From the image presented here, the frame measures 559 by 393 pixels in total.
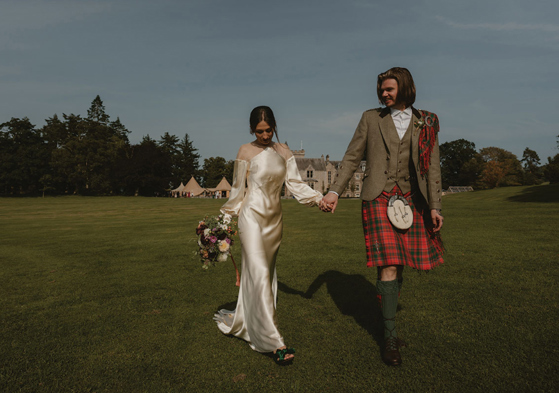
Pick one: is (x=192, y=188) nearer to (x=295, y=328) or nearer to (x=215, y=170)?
(x=215, y=170)

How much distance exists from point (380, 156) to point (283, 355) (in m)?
2.44

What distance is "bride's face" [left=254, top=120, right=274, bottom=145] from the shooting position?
14.5 ft

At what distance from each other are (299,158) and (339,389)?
97.9 metres

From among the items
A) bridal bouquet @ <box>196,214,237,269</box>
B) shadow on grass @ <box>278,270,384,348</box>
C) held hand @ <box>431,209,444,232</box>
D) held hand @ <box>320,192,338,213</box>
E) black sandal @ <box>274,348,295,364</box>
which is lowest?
shadow on grass @ <box>278,270,384,348</box>

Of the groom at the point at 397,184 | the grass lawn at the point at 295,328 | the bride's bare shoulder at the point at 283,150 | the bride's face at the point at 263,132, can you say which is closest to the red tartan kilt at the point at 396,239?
the groom at the point at 397,184

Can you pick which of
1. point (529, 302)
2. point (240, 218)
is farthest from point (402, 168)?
point (529, 302)

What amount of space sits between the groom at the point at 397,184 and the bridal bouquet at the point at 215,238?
4.92ft

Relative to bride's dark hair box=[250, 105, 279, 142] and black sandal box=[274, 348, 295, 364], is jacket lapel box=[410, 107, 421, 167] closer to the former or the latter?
bride's dark hair box=[250, 105, 279, 142]

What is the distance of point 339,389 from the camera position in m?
3.25

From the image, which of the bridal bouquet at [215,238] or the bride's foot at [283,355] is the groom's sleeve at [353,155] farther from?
the bride's foot at [283,355]

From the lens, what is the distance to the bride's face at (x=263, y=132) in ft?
14.5

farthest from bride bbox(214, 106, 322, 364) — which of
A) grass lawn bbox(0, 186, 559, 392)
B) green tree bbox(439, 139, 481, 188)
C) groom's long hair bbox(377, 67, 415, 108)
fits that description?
green tree bbox(439, 139, 481, 188)

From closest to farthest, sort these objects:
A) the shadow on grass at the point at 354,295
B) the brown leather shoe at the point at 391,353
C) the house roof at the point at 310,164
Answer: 1. the brown leather shoe at the point at 391,353
2. the shadow on grass at the point at 354,295
3. the house roof at the point at 310,164

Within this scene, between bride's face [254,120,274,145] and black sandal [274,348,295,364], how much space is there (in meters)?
2.42
